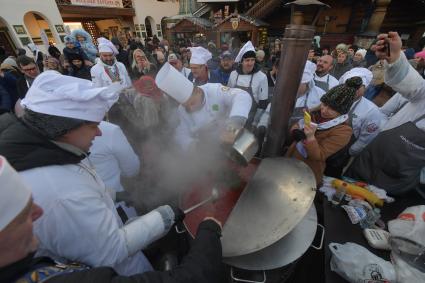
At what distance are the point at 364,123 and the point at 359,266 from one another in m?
2.14

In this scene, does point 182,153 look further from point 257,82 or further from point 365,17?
point 365,17

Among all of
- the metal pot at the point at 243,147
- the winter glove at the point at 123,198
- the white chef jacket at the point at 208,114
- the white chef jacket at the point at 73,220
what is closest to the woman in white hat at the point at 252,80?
the white chef jacket at the point at 208,114

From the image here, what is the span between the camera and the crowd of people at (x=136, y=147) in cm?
96

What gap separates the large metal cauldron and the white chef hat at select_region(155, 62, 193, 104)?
130cm

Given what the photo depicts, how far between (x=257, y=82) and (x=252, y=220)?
3154mm

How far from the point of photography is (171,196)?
2.50m

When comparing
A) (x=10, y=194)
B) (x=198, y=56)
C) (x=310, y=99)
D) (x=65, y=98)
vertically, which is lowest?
(x=310, y=99)

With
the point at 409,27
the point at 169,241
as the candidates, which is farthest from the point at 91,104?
the point at 409,27

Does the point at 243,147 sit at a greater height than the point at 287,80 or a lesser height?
lesser

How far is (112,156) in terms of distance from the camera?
82.4 inches

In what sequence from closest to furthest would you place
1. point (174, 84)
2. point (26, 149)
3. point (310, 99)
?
point (26, 149), point (174, 84), point (310, 99)

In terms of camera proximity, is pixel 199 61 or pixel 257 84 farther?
pixel 257 84

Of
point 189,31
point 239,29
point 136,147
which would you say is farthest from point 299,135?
point 189,31

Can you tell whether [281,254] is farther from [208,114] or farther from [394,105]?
[394,105]
